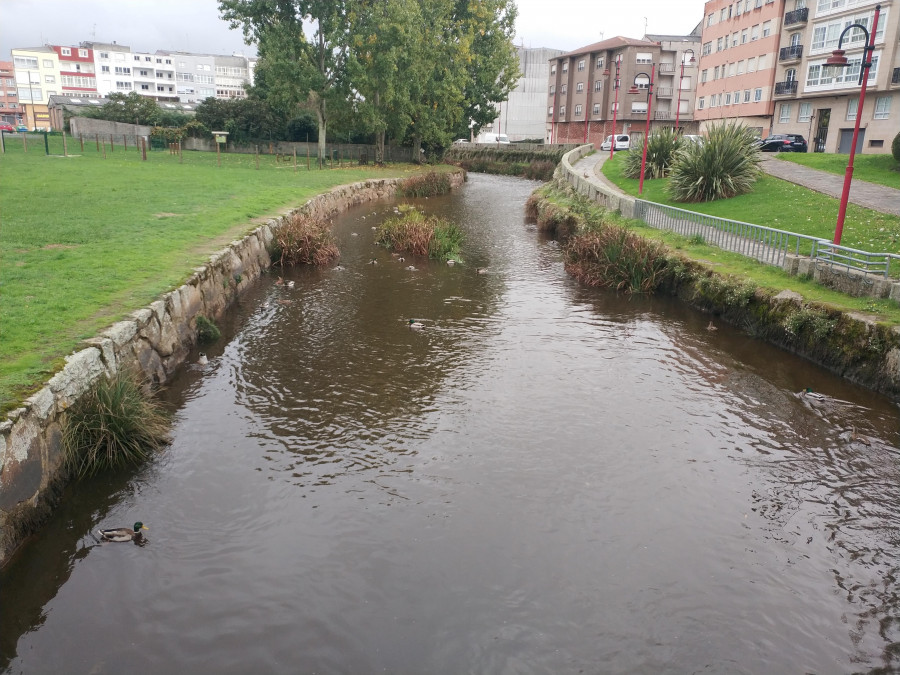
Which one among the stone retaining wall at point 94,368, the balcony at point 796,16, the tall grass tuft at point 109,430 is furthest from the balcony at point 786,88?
the tall grass tuft at point 109,430

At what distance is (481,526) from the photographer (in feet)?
21.9

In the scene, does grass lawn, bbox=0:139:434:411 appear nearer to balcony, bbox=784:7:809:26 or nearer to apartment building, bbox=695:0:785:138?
balcony, bbox=784:7:809:26

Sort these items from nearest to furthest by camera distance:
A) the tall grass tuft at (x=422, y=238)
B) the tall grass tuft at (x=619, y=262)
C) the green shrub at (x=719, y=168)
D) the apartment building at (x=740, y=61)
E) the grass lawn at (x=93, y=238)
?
1. the grass lawn at (x=93, y=238)
2. the tall grass tuft at (x=619, y=262)
3. the tall grass tuft at (x=422, y=238)
4. the green shrub at (x=719, y=168)
5. the apartment building at (x=740, y=61)

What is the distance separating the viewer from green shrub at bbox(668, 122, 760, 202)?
24578mm

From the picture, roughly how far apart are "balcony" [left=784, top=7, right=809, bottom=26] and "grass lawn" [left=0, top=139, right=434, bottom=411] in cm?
4399

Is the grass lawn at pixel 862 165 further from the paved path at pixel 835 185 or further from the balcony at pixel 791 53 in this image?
the balcony at pixel 791 53

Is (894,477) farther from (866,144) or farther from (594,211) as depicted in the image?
(866,144)

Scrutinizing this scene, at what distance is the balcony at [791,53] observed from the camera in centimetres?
5328

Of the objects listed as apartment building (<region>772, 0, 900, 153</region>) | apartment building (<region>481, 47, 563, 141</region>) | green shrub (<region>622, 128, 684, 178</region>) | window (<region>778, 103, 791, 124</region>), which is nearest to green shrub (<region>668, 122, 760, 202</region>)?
green shrub (<region>622, 128, 684, 178</region>)

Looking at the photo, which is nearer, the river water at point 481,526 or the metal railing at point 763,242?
the river water at point 481,526

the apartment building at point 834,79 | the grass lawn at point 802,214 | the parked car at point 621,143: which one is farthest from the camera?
the parked car at point 621,143

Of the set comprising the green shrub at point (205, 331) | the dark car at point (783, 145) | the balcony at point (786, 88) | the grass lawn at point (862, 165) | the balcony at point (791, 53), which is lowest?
the green shrub at point (205, 331)

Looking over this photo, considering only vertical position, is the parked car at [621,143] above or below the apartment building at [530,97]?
below

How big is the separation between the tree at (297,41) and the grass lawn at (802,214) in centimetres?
2124
